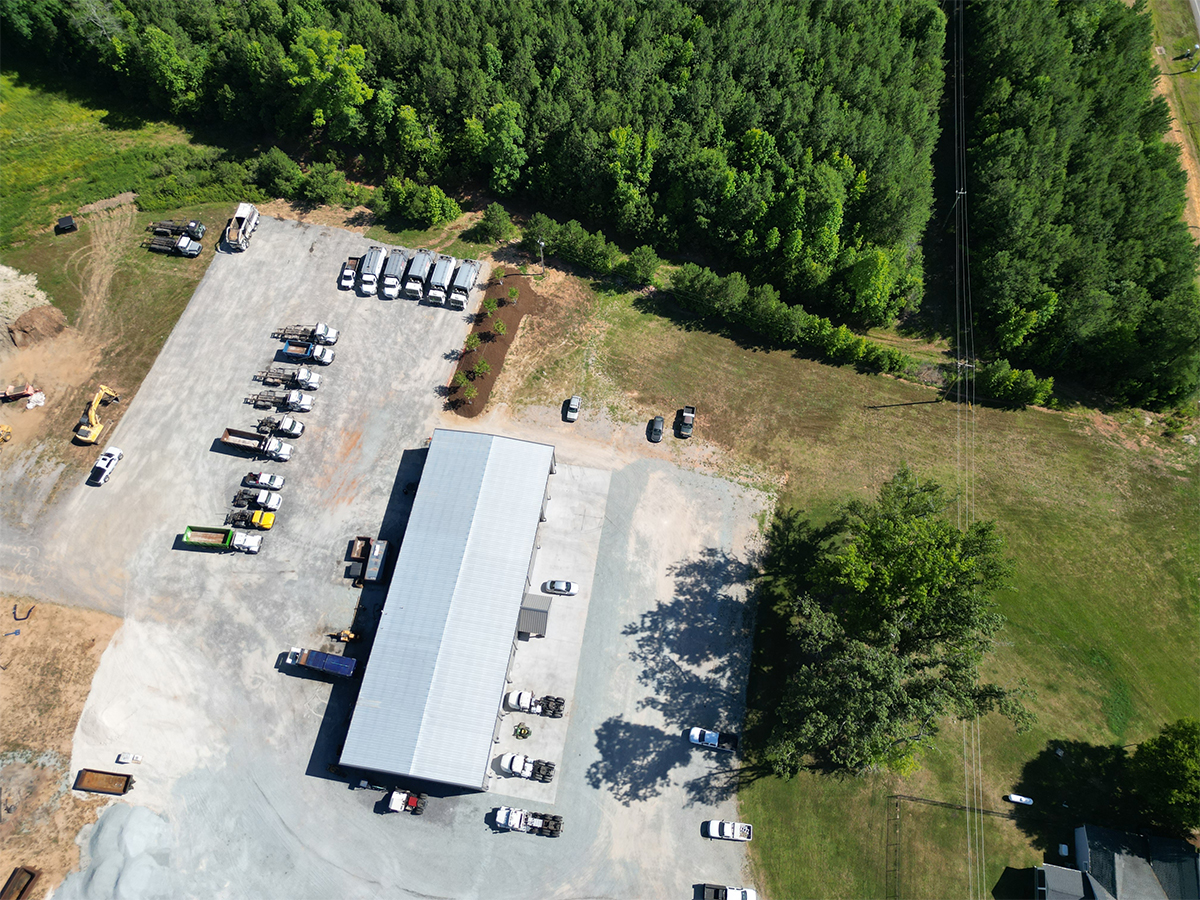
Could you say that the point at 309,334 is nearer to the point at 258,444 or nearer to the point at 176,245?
the point at 258,444

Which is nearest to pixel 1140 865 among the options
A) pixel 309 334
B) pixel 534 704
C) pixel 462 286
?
pixel 534 704

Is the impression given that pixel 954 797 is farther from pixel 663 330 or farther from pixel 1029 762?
pixel 663 330

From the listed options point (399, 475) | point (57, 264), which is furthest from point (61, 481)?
point (399, 475)

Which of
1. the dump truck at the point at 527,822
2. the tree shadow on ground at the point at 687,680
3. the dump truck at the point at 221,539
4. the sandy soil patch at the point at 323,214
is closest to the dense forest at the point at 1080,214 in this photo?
the tree shadow on ground at the point at 687,680

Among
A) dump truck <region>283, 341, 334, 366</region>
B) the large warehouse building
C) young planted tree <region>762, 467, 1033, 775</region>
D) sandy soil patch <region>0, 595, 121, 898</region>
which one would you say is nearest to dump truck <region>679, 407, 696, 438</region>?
the large warehouse building

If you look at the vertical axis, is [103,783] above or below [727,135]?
below

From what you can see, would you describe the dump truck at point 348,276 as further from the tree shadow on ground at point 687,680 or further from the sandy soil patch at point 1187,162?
the sandy soil patch at point 1187,162

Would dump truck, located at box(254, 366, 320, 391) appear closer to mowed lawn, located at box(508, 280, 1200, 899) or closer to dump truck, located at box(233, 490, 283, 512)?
dump truck, located at box(233, 490, 283, 512)
